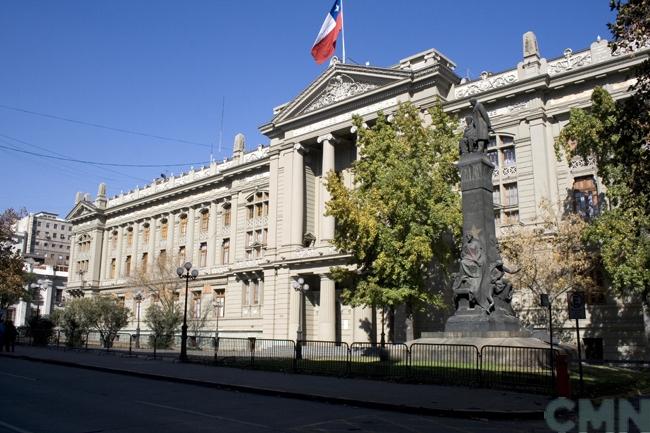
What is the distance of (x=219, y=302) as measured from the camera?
5609 centimetres

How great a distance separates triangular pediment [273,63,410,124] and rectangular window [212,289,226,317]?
18543mm

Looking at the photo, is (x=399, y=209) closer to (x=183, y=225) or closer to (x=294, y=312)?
(x=294, y=312)

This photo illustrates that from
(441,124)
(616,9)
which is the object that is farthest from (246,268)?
(616,9)

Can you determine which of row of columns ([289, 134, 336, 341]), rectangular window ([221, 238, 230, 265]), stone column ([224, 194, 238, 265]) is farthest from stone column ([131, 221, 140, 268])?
row of columns ([289, 134, 336, 341])

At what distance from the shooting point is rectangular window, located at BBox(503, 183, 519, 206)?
37062 mm

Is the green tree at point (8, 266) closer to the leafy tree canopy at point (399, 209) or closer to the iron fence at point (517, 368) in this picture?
the leafy tree canopy at point (399, 209)

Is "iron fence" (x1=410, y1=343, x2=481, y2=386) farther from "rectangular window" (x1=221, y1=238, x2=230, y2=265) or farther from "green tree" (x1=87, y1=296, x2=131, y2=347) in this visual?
"rectangular window" (x1=221, y1=238, x2=230, y2=265)

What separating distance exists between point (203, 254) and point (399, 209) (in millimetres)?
35450

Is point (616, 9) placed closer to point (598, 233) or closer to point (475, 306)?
point (475, 306)

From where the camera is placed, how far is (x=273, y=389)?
15.8 m

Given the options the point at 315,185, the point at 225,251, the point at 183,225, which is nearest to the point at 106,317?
the point at 225,251

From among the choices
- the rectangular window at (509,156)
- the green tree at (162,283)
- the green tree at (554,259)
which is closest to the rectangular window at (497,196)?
the rectangular window at (509,156)

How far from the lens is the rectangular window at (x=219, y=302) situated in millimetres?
55219

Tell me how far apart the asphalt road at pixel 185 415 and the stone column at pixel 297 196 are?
28996 mm
